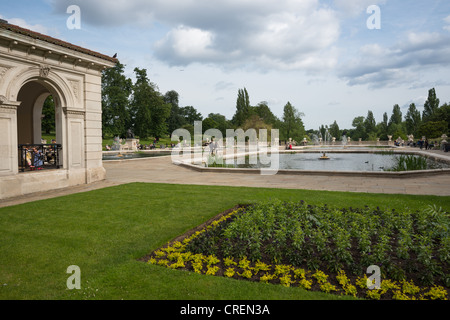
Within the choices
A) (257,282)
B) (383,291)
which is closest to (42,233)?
(257,282)

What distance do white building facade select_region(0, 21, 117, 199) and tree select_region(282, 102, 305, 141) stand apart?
61.0m

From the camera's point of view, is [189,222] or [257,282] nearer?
[257,282]

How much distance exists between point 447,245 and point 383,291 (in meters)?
1.71

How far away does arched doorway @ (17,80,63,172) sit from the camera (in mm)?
11453

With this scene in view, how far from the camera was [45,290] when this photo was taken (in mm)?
3814

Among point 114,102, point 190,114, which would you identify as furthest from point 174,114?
point 114,102

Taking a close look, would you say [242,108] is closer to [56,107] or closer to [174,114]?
→ [174,114]

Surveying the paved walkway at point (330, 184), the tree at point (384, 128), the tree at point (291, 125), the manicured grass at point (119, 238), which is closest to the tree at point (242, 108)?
the tree at point (291, 125)

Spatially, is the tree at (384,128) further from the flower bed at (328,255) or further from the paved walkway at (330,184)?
the flower bed at (328,255)

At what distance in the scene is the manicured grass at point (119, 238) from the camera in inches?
149

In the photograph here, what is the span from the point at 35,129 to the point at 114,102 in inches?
1615

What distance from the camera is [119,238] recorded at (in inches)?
223
